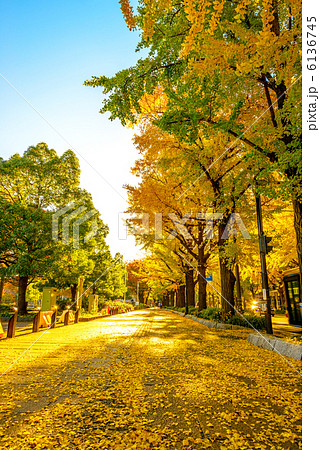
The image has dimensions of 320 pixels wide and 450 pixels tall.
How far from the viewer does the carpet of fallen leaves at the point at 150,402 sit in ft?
9.43

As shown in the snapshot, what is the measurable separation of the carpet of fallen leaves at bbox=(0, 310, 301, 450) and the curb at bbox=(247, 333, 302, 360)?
0.37 meters

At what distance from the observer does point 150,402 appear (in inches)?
155

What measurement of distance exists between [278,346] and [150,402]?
541cm

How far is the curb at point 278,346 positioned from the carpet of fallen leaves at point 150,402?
37 cm

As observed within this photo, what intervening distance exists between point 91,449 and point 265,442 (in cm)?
173

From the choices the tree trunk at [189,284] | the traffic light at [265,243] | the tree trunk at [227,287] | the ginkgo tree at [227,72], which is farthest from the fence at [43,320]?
the tree trunk at [189,284]

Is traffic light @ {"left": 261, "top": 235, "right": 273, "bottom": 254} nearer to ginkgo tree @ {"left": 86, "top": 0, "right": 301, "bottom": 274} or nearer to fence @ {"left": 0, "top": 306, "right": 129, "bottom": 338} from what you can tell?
ginkgo tree @ {"left": 86, "top": 0, "right": 301, "bottom": 274}

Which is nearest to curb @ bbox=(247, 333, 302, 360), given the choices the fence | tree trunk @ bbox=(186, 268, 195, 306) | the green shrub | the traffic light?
the traffic light

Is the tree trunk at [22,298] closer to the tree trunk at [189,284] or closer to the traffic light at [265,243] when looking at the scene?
the tree trunk at [189,284]

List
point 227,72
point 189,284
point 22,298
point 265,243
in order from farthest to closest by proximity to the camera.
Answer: point 189,284
point 22,298
point 265,243
point 227,72

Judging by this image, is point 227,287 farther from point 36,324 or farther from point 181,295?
point 181,295

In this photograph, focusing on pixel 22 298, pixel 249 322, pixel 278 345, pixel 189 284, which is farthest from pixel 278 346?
pixel 189 284

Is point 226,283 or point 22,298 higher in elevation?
point 226,283

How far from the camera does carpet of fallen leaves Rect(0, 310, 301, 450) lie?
2.87m
